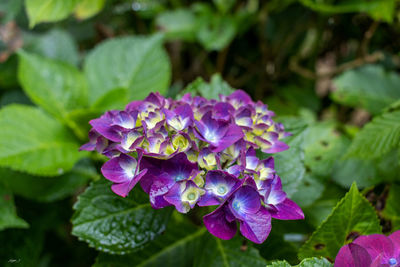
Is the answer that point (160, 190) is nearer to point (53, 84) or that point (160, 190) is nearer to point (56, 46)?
point (53, 84)

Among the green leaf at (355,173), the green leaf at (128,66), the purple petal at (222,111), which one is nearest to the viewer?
the purple petal at (222,111)

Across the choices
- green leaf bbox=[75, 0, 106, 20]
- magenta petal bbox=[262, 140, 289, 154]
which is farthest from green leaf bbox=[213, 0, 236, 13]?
magenta petal bbox=[262, 140, 289, 154]

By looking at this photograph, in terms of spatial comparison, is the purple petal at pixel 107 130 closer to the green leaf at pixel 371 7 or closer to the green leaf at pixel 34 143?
the green leaf at pixel 34 143

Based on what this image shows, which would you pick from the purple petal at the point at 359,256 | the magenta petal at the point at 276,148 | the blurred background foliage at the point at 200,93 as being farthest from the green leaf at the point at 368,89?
the purple petal at the point at 359,256

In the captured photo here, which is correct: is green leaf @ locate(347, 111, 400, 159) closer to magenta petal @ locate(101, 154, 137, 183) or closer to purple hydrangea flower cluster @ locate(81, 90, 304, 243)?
purple hydrangea flower cluster @ locate(81, 90, 304, 243)

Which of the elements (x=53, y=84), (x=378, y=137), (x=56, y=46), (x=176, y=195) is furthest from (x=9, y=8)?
(x=378, y=137)

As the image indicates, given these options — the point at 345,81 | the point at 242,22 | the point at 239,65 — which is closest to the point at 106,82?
the point at 242,22
